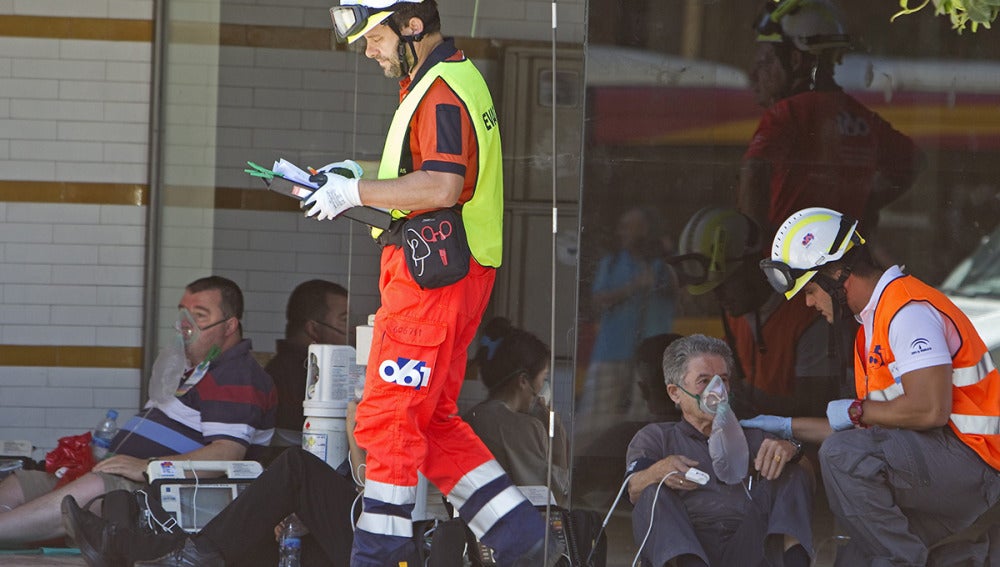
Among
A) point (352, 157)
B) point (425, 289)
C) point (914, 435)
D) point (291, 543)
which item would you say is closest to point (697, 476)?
point (914, 435)

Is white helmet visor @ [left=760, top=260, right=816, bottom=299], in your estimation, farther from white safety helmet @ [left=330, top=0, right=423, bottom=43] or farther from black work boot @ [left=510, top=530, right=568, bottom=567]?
white safety helmet @ [left=330, top=0, right=423, bottom=43]

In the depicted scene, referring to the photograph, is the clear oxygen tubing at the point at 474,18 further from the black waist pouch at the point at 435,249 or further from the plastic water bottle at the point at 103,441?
the plastic water bottle at the point at 103,441

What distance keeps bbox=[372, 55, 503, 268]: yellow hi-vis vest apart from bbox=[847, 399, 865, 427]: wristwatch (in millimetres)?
1329

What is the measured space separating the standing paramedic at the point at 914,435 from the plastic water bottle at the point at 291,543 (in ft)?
6.37

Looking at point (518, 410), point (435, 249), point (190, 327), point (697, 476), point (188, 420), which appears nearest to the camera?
point (435, 249)

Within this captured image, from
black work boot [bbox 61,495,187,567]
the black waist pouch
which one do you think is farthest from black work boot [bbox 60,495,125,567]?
the black waist pouch

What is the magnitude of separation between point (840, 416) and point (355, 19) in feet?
7.06

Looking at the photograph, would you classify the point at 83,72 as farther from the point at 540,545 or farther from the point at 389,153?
the point at 540,545

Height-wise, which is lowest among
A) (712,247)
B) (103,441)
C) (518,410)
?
(103,441)

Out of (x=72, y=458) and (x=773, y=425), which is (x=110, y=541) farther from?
(x=773, y=425)

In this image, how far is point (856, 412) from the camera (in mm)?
4930

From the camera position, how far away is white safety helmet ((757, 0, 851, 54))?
6.10m

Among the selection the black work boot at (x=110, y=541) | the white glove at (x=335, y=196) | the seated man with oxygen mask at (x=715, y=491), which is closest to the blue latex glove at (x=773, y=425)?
the seated man with oxygen mask at (x=715, y=491)

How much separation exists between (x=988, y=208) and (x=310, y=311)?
349 cm
